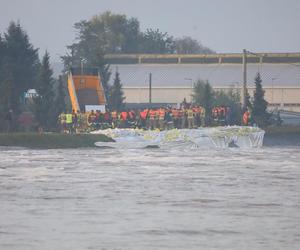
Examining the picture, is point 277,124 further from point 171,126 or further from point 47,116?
point 47,116

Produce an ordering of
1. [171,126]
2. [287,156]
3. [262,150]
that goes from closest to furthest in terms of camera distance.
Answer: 1. [287,156]
2. [262,150]
3. [171,126]

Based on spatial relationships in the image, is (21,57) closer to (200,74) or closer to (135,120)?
(135,120)

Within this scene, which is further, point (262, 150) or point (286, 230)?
point (262, 150)

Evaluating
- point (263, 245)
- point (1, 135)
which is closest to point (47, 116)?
point (1, 135)

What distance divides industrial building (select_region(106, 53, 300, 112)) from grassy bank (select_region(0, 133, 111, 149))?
220 ft

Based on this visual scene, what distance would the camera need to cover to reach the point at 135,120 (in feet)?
172

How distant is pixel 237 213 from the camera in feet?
63.6

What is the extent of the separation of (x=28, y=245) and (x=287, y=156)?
871 inches

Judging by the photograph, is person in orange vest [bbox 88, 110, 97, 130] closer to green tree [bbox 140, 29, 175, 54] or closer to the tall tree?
the tall tree

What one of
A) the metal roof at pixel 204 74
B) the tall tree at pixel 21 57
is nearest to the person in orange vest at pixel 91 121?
the tall tree at pixel 21 57

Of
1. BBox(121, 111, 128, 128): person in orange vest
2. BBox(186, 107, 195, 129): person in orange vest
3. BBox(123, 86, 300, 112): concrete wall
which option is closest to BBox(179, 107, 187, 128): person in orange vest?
BBox(186, 107, 195, 129): person in orange vest

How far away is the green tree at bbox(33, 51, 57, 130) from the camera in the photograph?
53.0 metres

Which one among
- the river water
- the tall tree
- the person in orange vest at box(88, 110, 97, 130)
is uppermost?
the tall tree

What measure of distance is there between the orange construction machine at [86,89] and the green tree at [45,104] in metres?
3.29
